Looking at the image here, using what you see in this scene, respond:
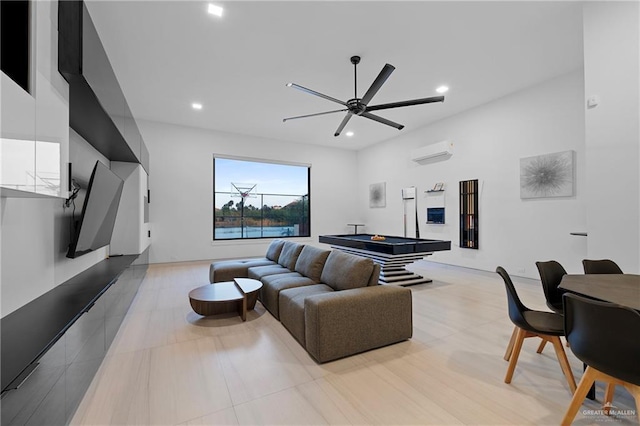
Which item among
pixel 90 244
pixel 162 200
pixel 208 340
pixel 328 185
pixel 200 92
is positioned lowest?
pixel 208 340

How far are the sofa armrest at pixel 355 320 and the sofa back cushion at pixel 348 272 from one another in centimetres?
14

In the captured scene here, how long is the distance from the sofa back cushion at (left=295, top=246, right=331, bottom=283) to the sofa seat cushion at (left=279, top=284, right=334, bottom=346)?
0.94ft

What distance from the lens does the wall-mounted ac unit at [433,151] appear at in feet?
21.2

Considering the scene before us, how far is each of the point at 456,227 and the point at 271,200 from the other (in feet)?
16.9

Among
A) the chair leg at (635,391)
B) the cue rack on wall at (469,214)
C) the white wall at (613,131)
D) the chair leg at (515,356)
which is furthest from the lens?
the cue rack on wall at (469,214)

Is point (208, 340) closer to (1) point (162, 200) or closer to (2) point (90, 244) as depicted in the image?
(2) point (90, 244)

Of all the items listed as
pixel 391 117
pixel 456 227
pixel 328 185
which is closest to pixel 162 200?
pixel 328 185

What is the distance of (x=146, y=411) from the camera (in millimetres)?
1760

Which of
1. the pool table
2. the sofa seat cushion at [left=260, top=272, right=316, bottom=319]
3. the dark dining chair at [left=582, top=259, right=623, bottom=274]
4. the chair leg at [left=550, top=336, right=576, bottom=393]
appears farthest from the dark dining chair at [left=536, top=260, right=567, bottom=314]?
the sofa seat cushion at [left=260, top=272, right=316, bottom=319]

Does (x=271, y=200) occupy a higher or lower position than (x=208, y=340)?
higher

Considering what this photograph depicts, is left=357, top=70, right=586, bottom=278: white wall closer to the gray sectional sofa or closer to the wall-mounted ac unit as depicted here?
the wall-mounted ac unit

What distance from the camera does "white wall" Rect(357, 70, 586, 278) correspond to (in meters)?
4.58

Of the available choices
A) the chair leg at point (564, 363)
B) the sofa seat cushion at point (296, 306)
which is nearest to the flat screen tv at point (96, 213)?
the sofa seat cushion at point (296, 306)

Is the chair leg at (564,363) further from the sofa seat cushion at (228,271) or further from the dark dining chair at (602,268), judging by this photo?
the sofa seat cushion at (228,271)
